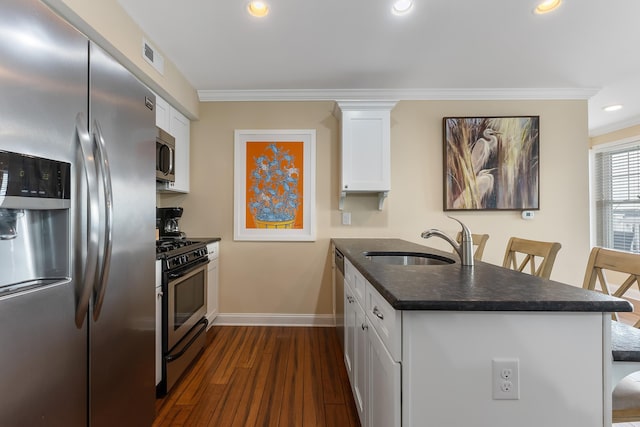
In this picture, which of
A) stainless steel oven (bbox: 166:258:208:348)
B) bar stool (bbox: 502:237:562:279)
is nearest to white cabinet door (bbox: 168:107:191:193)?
stainless steel oven (bbox: 166:258:208:348)

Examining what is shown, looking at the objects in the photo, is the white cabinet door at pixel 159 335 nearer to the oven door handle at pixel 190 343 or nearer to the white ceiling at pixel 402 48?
the oven door handle at pixel 190 343

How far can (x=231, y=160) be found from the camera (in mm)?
2988

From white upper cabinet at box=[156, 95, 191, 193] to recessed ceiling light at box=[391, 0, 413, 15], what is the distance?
1995 millimetres

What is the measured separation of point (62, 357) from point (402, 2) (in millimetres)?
2427

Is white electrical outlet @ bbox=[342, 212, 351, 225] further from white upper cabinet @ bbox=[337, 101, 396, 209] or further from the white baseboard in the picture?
the white baseboard

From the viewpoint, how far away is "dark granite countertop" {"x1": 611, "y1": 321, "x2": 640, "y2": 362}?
80 centimetres

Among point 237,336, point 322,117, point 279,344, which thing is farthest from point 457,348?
point 322,117

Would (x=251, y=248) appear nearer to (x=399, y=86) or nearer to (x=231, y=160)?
(x=231, y=160)

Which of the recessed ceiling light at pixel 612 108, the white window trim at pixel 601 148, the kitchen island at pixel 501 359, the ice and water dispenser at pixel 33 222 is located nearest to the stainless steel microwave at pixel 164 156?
the ice and water dispenser at pixel 33 222

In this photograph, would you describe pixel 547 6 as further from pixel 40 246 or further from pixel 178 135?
pixel 178 135

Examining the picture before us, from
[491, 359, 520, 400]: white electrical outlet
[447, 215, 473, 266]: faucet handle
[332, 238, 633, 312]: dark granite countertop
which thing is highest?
[447, 215, 473, 266]: faucet handle

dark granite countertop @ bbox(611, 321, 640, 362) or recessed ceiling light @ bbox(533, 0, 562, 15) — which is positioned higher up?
recessed ceiling light @ bbox(533, 0, 562, 15)

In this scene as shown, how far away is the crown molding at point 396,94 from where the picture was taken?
9.59ft

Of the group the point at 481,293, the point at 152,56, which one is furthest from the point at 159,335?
the point at 152,56
